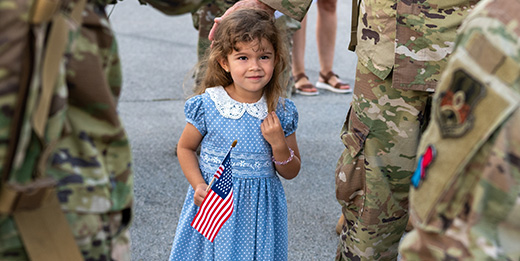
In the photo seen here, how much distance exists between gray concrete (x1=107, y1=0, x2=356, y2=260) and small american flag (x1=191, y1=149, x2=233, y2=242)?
2.42ft

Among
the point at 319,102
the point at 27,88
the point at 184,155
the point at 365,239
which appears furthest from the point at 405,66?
the point at 319,102

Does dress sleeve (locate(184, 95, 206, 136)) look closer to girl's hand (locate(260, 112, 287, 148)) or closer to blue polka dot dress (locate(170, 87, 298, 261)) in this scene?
Result: blue polka dot dress (locate(170, 87, 298, 261))

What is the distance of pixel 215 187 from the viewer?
2.42 m

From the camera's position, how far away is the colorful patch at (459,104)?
1.30 metres

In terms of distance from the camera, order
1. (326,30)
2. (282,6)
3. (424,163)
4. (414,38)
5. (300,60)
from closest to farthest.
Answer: (424,163), (414,38), (282,6), (326,30), (300,60)

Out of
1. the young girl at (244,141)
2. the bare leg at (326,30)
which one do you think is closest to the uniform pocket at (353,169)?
the young girl at (244,141)

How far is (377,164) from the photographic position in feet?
8.38

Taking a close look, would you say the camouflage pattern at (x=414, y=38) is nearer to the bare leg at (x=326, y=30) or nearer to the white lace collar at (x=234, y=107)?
the white lace collar at (x=234, y=107)

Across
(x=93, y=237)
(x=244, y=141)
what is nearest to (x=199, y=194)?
(x=244, y=141)

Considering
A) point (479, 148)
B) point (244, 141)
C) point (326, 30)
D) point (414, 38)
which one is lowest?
point (326, 30)

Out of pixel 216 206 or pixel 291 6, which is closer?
pixel 216 206

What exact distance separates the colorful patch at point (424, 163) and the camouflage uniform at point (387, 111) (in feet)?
3.21

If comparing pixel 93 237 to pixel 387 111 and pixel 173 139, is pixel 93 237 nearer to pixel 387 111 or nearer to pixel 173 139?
pixel 387 111

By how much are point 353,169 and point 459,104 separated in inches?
51.7
